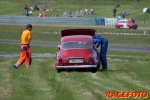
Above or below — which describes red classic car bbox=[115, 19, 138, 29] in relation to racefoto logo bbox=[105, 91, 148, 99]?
below

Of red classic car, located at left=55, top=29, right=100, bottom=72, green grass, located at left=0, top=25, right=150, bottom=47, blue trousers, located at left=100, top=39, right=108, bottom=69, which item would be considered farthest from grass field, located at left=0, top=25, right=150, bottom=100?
green grass, located at left=0, top=25, right=150, bottom=47

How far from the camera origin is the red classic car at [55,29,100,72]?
19.9 m

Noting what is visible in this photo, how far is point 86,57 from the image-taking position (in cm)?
1991

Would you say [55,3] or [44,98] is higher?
[44,98]

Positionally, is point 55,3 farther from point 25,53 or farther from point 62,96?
point 62,96

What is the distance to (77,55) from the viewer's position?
65.7 ft

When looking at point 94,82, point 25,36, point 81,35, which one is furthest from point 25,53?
point 94,82

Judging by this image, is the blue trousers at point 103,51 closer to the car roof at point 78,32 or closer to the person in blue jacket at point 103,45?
the person in blue jacket at point 103,45

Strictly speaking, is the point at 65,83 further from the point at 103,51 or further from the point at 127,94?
the point at 103,51

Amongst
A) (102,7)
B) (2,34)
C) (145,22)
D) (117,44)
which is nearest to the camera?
(117,44)

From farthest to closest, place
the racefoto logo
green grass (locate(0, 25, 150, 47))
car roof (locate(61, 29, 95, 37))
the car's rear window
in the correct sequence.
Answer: green grass (locate(0, 25, 150, 47))
car roof (locate(61, 29, 95, 37))
the car's rear window
the racefoto logo

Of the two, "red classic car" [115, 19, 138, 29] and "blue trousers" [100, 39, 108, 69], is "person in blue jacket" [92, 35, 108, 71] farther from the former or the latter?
"red classic car" [115, 19, 138, 29]

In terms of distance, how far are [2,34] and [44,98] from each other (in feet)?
133

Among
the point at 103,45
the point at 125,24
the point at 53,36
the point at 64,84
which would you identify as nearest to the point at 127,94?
the point at 64,84
